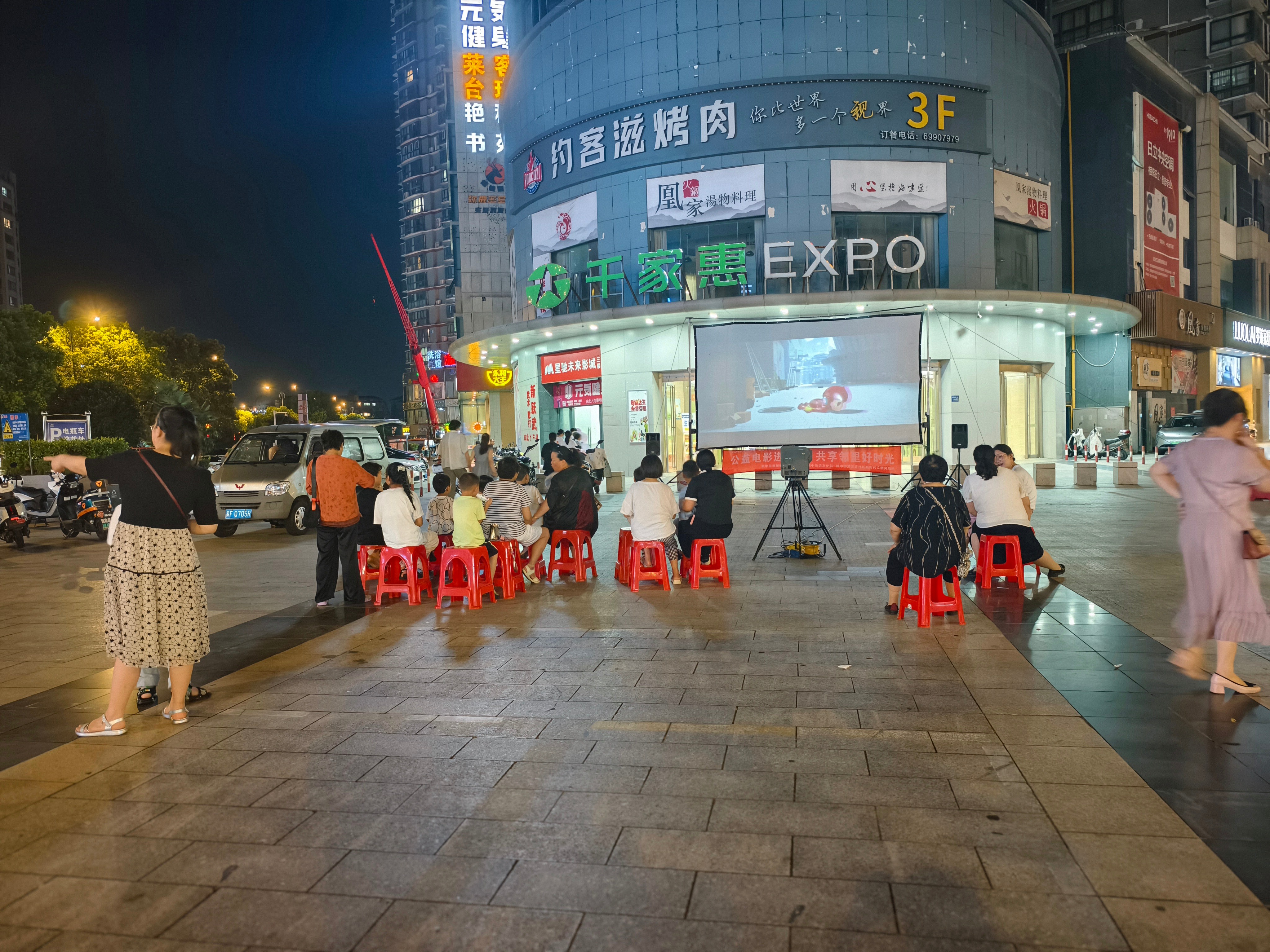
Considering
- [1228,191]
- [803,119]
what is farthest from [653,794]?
[1228,191]

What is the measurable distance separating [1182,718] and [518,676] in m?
3.86

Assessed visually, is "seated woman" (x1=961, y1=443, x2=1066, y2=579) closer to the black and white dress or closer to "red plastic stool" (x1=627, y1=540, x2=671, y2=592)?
"red plastic stool" (x1=627, y1=540, x2=671, y2=592)

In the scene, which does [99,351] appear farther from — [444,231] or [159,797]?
[444,231]

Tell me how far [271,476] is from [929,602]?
470 inches

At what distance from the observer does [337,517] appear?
313 inches

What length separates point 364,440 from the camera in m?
16.4

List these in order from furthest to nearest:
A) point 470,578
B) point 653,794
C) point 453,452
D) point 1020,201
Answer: point 1020,201 → point 453,452 → point 470,578 → point 653,794

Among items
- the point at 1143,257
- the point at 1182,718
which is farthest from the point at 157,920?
the point at 1143,257

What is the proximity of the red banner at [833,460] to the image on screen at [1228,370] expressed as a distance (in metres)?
34.4

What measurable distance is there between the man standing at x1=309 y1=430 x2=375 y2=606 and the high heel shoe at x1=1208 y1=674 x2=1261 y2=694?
Result: 688 centimetres

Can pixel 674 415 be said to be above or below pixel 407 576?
above

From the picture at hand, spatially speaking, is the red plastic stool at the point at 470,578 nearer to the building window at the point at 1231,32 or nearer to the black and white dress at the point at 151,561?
the black and white dress at the point at 151,561

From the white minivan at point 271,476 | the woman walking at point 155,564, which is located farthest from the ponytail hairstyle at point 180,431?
the white minivan at point 271,476

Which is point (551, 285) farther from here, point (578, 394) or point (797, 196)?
point (797, 196)
